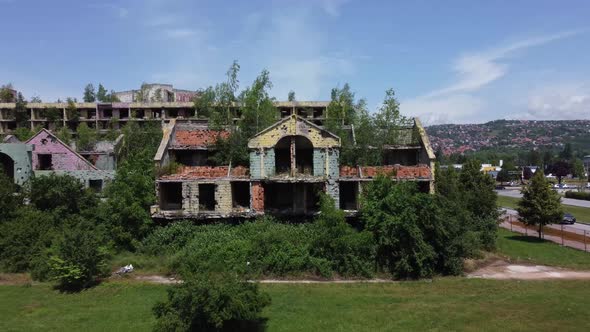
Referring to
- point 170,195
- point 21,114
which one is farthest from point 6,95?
point 170,195

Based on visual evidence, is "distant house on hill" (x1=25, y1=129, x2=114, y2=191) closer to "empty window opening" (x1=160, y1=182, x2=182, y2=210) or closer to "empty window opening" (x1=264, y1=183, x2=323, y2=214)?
"empty window opening" (x1=160, y1=182, x2=182, y2=210)

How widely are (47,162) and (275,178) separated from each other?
71.6 feet

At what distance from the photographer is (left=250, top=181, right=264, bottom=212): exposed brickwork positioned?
99.0 feet

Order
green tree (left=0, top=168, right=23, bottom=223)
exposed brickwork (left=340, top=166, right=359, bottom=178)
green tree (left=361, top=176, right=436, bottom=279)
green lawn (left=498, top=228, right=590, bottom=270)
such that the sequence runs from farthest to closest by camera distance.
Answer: exposed brickwork (left=340, top=166, right=359, bottom=178), green tree (left=0, top=168, right=23, bottom=223), green lawn (left=498, top=228, right=590, bottom=270), green tree (left=361, top=176, right=436, bottom=279)

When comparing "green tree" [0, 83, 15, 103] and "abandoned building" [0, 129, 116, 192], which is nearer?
"abandoned building" [0, 129, 116, 192]

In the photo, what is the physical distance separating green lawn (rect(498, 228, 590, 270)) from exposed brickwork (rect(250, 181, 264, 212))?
54.4ft

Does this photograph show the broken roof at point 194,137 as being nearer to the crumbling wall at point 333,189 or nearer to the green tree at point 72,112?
the crumbling wall at point 333,189

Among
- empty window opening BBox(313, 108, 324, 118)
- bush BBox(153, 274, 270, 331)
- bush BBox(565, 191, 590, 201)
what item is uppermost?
empty window opening BBox(313, 108, 324, 118)

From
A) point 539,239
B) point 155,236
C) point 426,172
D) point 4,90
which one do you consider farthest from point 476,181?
point 4,90

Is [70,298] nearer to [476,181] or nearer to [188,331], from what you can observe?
[188,331]

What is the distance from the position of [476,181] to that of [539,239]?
6.50 meters

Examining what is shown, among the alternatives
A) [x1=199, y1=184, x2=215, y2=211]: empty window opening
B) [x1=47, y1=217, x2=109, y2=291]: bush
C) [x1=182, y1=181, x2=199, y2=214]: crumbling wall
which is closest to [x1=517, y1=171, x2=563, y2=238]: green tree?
[x1=199, y1=184, x2=215, y2=211]: empty window opening

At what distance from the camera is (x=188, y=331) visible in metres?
15.9

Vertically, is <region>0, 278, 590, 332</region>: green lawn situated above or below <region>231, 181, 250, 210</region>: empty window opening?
below
